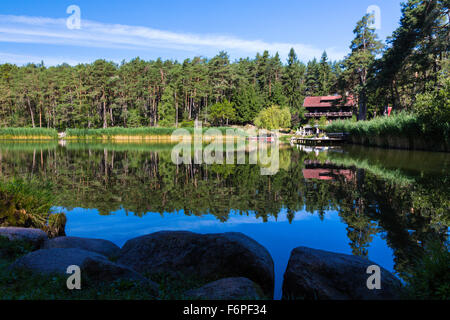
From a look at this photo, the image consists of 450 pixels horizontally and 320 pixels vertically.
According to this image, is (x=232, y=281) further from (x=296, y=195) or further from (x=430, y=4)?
(x=430, y=4)

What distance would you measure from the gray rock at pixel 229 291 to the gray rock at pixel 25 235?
142 inches

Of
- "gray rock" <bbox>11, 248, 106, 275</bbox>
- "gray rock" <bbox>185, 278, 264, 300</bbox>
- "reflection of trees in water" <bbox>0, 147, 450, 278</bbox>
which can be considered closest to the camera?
"gray rock" <bbox>185, 278, 264, 300</bbox>

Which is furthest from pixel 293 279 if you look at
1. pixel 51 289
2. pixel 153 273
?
pixel 51 289

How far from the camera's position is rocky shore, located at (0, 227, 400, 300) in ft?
13.0

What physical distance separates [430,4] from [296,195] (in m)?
30.7

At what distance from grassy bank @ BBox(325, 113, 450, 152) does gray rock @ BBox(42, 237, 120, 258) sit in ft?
74.1

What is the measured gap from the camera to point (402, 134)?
27.6 m

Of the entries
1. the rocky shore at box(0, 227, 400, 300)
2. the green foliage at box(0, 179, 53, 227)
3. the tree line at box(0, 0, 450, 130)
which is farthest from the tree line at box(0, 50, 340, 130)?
the rocky shore at box(0, 227, 400, 300)

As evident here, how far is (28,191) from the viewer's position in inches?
317

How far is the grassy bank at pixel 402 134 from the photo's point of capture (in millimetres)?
23969

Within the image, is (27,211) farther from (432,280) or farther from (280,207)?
(432,280)

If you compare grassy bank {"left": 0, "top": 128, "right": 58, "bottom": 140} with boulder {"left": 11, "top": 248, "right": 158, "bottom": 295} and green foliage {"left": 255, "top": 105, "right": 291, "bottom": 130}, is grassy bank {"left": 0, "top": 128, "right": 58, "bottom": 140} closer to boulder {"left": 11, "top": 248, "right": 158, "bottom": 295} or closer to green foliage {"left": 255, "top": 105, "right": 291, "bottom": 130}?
green foliage {"left": 255, "top": 105, "right": 291, "bottom": 130}

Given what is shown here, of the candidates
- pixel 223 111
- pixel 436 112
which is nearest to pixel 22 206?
pixel 436 112

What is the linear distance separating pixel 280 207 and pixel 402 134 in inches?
886
